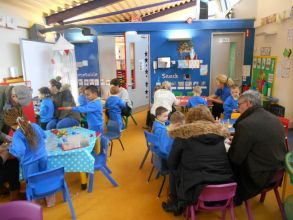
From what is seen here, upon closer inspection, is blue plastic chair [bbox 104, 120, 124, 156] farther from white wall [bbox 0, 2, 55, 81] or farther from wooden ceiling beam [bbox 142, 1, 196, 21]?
wooden ceiling beam [bbox 142, 1, 196, 21]

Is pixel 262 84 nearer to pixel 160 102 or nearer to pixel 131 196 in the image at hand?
pixel 160 102

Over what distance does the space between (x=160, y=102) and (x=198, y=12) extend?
3.84 metres

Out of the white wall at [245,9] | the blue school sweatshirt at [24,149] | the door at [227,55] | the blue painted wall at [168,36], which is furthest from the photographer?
the door at [227,55]

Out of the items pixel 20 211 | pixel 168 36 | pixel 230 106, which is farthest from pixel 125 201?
pixel 168 36

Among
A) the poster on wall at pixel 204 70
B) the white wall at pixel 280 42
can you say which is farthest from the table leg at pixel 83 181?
the poster on wall at pixel 204 70

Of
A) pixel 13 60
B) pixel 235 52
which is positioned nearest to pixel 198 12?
pixel 235 52

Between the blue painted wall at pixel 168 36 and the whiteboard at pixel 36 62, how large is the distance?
142cm

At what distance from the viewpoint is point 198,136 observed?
210 centimetres

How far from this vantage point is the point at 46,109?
4.22 metres

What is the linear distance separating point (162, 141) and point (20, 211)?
1.74m

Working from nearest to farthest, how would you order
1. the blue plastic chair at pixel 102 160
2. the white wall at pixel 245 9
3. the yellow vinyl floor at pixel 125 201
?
the yellow vinyl floor at pixel 125 201, the blue plastic chair at pixel 102 160, the white wall at pixel 245 9

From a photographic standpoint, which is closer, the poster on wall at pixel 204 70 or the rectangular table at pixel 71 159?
the rectangular table at pixel 71 159

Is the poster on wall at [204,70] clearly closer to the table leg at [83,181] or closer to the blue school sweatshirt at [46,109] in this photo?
the blue school sweatshirt at [46,109]

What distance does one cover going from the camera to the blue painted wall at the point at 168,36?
702cm
